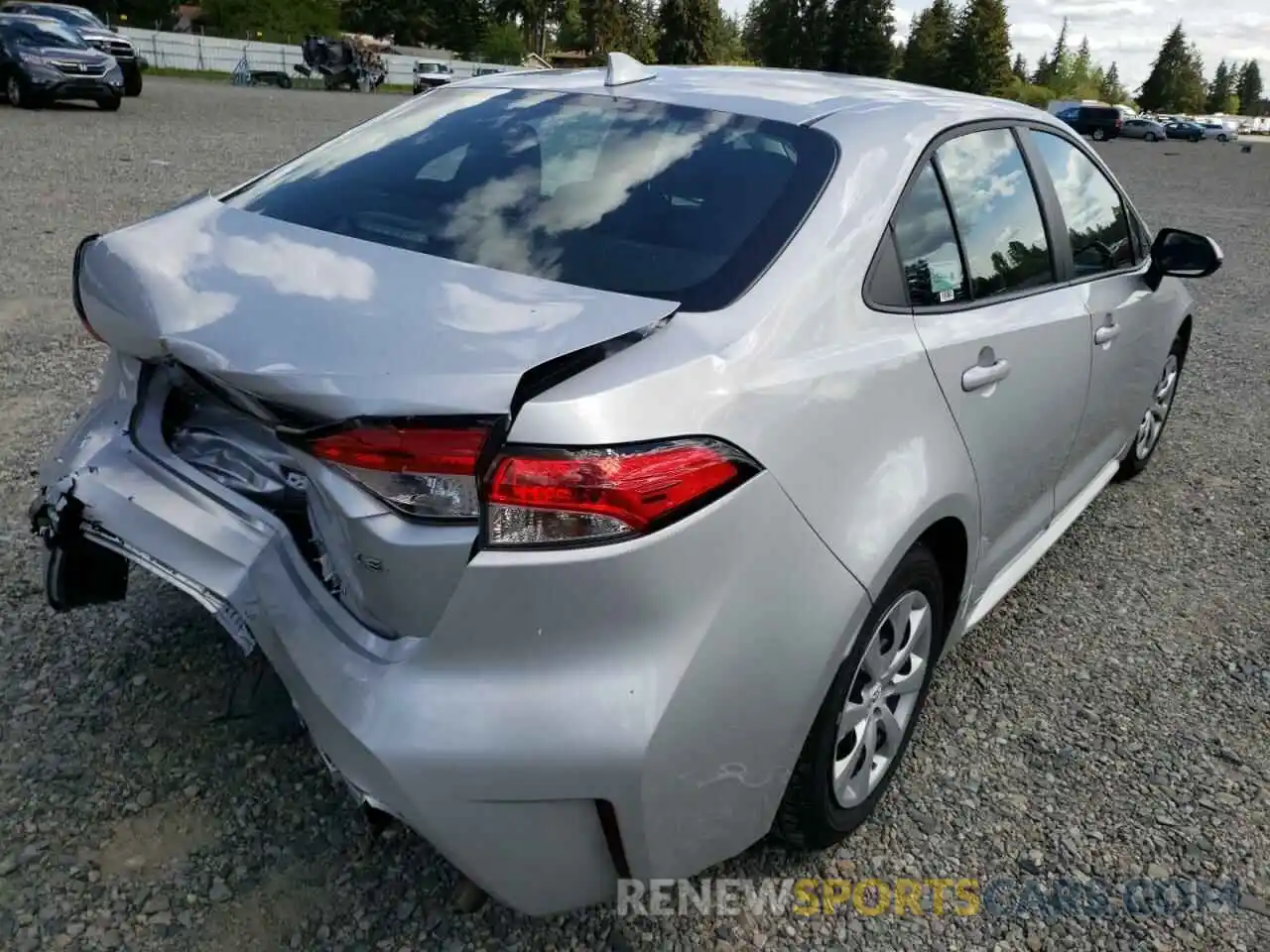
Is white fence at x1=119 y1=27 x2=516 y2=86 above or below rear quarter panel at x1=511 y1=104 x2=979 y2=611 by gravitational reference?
below

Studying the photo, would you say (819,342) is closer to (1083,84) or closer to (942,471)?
(942,471)

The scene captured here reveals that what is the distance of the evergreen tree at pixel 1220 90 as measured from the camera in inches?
4973

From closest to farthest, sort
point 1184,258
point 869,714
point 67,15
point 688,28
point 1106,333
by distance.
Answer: point 869,714
point 1106,333
point 1184,258
point 67,15
point 688,28

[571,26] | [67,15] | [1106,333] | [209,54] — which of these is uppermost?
[571,26]

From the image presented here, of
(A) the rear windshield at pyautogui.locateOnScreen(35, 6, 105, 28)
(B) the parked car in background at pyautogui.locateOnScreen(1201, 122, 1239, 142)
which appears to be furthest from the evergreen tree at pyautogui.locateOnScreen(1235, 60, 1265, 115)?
(A) the rear windshield at pyautogui.locateOnScreen(35, 6, 105, 28)

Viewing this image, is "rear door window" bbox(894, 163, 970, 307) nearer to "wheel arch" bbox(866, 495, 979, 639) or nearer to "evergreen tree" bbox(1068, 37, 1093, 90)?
"wheel arch" bbox(866, 495, 979, 639)

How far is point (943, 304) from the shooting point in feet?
8.04

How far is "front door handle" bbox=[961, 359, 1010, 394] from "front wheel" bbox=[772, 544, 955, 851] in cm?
40

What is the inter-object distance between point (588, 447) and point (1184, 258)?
2.98 meters

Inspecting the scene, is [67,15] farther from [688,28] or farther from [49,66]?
[688,28]

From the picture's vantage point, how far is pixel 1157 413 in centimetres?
476

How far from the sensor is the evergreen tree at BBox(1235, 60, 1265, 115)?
136 m

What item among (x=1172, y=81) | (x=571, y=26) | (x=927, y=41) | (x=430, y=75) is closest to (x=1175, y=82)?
(x=1172, y=81)

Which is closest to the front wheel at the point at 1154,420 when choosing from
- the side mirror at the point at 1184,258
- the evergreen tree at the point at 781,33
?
the side mirror at the point at 1184,258
